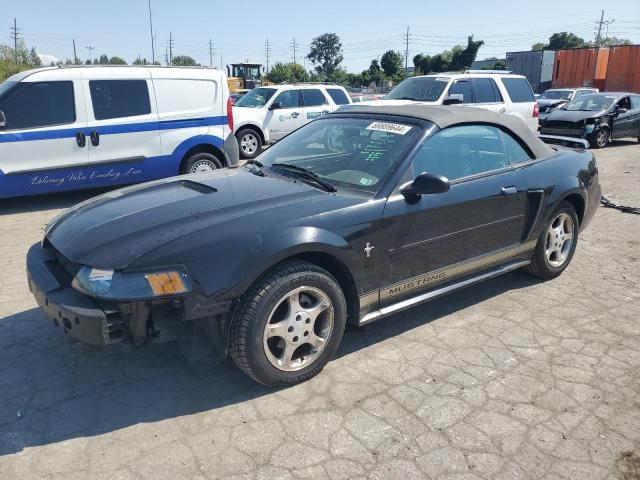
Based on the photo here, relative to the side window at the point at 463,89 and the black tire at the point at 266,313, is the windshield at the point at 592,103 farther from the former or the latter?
the black tire at the point at 266,313

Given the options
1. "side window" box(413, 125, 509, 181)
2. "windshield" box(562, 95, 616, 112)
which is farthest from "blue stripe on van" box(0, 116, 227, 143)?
"windshield" box(562, 95, 616, 112)

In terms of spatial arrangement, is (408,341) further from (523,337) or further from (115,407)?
(115,407)

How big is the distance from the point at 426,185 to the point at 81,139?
5467 millimetres

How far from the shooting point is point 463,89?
415 inches

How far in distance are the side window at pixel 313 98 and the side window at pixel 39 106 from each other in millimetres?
6561

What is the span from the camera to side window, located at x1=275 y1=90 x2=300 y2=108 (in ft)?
40.5

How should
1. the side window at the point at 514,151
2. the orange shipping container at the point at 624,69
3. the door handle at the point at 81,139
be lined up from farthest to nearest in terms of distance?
the orange shipping container at the point at 624,69, the door handle at the point at 81,139, the side window at the point at 514,151

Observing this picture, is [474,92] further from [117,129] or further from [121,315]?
[121,315]

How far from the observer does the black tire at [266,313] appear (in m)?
2.71

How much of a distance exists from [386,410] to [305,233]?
105 centimetres

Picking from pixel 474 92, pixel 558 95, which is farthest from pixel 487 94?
pixel 558 95

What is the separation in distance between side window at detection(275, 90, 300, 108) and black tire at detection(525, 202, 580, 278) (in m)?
8.83

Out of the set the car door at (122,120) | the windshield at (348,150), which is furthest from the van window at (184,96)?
the windshield at (348,150)

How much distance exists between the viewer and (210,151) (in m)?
8.06
